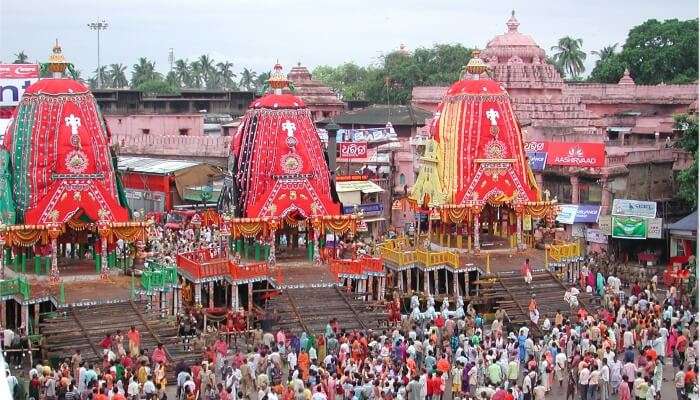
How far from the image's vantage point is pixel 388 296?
33.4 m

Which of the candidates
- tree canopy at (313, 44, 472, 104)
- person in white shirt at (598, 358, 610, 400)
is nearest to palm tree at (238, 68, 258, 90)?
tree canopy at (313, 44, 472, 104)

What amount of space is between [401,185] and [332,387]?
2391cm

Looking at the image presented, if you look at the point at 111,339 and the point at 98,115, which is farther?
the point at 98,115

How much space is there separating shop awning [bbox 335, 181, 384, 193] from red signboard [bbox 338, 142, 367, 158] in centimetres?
283

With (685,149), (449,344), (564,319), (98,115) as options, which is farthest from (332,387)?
(685,149)

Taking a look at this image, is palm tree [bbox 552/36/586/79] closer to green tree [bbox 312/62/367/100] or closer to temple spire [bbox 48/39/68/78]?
green tree [bbox 312/62/367/100]

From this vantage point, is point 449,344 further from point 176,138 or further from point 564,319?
point 176,138

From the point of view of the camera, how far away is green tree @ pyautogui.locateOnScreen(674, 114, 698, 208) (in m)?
39.4

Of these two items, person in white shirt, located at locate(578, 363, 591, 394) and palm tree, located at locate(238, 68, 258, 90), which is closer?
person in white shirt, located at locate(578, 363, 591, 394)

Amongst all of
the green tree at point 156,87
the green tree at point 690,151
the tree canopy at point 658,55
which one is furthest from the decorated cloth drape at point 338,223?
the green tree at point 156,87

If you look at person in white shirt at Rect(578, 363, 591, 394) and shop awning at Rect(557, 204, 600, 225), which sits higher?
shop awning at Rect(557, 204, 600, 225)

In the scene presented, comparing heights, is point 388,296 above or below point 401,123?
below

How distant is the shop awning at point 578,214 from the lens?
40875mm

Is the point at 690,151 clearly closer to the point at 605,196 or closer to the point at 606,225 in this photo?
the point at 605,196
